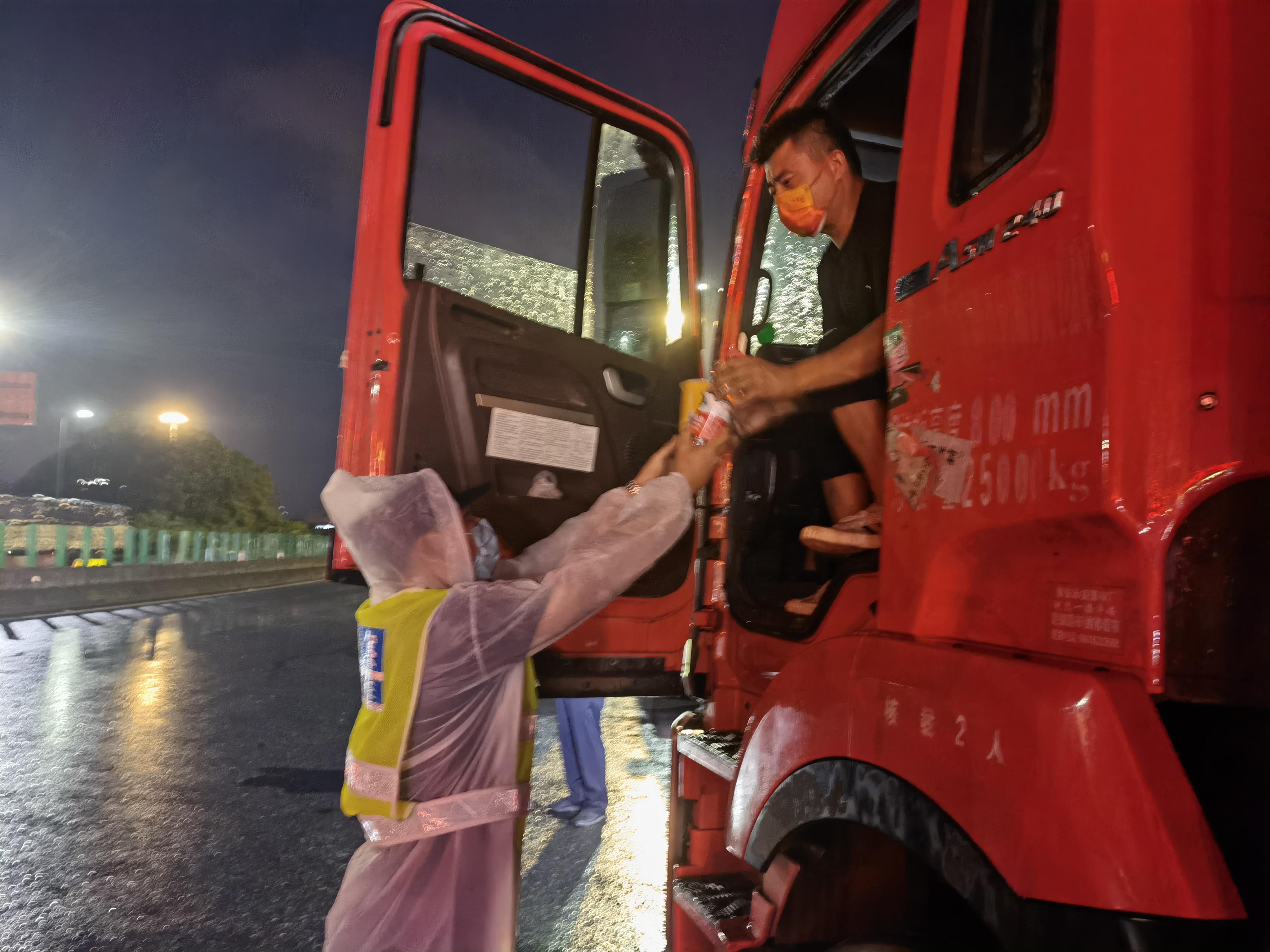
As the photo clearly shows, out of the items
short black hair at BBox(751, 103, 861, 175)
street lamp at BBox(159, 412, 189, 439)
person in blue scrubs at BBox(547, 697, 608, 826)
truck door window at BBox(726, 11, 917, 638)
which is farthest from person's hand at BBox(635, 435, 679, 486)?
street lamp at BBox(159, 412, 189, 439)

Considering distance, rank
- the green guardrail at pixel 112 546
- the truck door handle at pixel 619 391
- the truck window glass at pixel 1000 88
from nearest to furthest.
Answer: the truck window glass at pixel 1000 88, the truck door handle at pixel 619 391, the green guardrail at pixel 112 546

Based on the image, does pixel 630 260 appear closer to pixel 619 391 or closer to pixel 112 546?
pixel 619 391

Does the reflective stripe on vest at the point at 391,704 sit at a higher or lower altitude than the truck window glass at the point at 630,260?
lower

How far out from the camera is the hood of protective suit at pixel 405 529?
1968 mm

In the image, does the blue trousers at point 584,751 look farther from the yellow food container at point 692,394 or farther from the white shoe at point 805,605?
the white shoe at point 805,605

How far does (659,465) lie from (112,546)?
1749 cm

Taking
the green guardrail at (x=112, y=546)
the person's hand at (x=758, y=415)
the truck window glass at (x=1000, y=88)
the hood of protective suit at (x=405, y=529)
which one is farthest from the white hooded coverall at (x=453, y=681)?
the green guardrail at (x=112, y=546)

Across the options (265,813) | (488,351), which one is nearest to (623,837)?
(265,813)

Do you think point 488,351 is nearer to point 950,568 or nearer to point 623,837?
point 950,568

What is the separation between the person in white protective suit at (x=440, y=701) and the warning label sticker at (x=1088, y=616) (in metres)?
1.16

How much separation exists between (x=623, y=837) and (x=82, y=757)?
→ 332cm

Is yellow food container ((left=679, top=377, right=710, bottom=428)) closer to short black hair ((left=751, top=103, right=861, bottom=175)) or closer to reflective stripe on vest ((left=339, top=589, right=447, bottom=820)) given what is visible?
short black hair ((left=751, top=103, right=861, bottom=175))

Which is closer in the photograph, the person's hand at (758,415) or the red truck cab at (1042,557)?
the red truck cab at (1042,557)

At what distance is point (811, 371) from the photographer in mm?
1738
